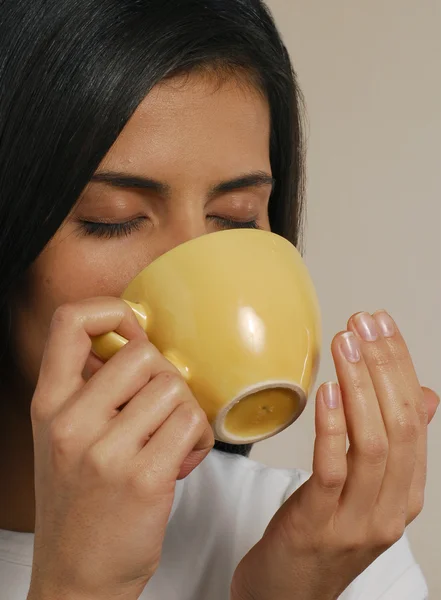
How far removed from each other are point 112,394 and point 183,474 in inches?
5.4

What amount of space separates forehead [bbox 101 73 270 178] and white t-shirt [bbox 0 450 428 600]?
534 millimetres

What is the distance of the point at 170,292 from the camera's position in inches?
34.7

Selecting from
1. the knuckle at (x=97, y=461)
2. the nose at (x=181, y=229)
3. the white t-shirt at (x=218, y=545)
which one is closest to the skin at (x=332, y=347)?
the nose at (x=181, y=229)

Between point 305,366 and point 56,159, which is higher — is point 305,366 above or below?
below

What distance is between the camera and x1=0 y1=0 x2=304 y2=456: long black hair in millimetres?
1037

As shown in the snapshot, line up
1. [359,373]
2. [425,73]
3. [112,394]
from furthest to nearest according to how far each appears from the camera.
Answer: [425,73], [359,373], [112,394]

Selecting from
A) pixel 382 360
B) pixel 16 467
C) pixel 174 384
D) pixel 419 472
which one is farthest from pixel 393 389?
pixel 16 467

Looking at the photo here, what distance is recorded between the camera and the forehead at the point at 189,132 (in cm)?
101

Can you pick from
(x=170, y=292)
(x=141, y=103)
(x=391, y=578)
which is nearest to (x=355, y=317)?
(x=170, y=292)

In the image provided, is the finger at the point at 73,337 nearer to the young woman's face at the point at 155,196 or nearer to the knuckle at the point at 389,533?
the young woman's face at the point at 155,196

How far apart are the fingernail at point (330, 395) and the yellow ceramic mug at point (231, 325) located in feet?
0.10

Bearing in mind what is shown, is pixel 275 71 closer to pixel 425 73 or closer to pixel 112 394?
pixel 112 394

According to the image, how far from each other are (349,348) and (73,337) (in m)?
0.28

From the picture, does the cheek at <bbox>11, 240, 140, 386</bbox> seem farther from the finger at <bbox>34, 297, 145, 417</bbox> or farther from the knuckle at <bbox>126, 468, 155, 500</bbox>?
the knuckle at <bbox>126, 468, 155, 500</bbox>
